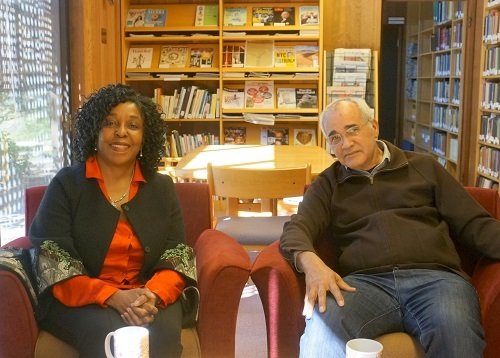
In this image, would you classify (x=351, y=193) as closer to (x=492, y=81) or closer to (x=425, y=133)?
(x=492, y=81)

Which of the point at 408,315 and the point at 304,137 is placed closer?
the point at 408,315

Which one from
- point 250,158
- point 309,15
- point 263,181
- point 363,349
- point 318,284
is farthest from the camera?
point 309,15

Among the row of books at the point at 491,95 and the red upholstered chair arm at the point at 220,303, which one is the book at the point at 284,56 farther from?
the red upholstered chair arm at the point at 220,303

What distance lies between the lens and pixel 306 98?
17.4ft

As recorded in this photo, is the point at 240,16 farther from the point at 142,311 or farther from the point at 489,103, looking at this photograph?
the point at 142,311

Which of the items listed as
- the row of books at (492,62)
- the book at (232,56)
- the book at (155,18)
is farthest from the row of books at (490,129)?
the book at (155,18)

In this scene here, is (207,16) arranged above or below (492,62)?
above

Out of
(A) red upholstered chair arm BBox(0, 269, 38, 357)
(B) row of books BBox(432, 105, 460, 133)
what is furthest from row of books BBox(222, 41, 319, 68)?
(A) red upholstered chair arm BBox(0, 269, 38, 357)

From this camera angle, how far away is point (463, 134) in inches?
240

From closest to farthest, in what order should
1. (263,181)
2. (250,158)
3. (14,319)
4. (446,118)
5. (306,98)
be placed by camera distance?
(14,319)
(263,181)
(250,158)
(306,98)
(446,118)

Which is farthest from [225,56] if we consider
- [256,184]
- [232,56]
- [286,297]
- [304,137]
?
[286,297]

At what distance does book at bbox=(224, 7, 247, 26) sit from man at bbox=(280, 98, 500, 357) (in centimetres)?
315

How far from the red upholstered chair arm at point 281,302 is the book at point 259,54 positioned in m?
3.50

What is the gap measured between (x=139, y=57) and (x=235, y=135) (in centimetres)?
109
